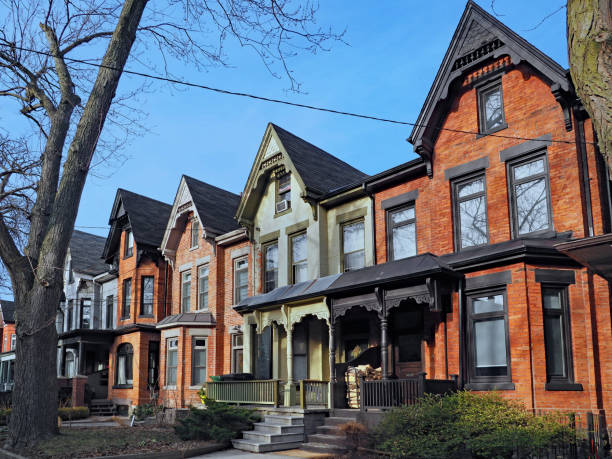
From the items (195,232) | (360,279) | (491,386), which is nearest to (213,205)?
(195,232)

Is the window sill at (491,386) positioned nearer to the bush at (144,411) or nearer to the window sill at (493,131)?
the window sill at (493,131)

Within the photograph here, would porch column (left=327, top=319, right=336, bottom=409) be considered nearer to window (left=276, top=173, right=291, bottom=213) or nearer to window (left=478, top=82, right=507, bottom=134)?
window (left=276, top=173, right=291, bottom=213)

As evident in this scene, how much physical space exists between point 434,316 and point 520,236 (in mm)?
2912

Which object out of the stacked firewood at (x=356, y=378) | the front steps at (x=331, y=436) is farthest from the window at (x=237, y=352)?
the front steps at (x=331, y=436)

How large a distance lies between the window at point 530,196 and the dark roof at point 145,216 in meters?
20.3

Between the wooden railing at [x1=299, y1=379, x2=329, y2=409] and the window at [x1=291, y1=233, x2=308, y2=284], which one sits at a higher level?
the window at [x1=291, y1=233, x2=308, y2=284]

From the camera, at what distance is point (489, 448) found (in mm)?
10000

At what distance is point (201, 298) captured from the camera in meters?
27.2

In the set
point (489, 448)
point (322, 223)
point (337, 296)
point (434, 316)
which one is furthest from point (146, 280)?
point (489, 448)

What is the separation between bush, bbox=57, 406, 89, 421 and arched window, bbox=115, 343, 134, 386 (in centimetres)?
302

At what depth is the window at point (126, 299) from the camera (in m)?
31.7

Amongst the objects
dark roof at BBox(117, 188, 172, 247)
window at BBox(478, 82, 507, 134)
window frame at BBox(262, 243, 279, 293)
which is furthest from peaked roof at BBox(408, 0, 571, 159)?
dark roof at BBox(117, 188, 172, 247)

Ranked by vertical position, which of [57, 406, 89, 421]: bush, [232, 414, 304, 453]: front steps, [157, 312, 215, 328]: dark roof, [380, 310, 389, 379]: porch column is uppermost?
[157, 312, 215, 328]: dark roof

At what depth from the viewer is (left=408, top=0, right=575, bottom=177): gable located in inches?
571
